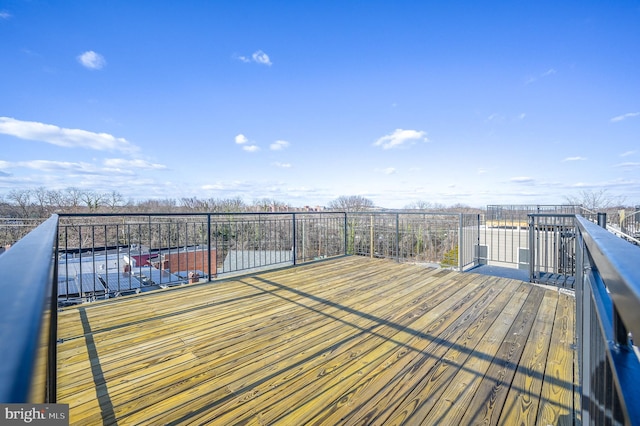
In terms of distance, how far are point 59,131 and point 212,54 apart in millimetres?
14972

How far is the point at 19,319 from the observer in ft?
0.98

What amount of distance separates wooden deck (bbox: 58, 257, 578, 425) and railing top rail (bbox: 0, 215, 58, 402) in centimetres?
160

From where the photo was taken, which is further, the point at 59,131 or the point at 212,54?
the point at 59,131

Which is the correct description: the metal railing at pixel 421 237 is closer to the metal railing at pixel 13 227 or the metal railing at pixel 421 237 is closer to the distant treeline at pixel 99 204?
the distant treeline at pixel 99 204

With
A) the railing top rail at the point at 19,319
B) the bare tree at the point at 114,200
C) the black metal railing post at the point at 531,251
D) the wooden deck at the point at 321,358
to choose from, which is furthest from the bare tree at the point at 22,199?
the black metal railing post at the point at 531,251

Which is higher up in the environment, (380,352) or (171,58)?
(171,58)


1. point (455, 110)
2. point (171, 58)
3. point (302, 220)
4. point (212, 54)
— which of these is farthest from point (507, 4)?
point (171, 58)

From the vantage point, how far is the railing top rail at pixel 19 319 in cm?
18

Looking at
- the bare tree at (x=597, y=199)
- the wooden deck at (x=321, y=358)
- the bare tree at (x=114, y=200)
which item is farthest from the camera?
the bare tree at (x=597, y=199)

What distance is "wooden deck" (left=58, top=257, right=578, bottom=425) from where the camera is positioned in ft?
5.57

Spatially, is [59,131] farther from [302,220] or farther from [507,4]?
[507,4]

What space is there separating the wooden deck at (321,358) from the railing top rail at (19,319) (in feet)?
5.23

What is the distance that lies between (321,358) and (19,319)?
7.39ft

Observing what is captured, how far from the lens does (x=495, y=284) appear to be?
165 inches
